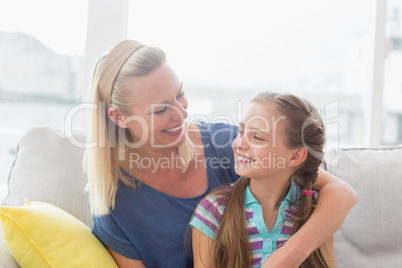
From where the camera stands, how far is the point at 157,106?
1399 millimetres

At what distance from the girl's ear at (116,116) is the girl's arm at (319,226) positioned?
0.66 metres

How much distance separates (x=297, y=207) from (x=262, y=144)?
0.26 m

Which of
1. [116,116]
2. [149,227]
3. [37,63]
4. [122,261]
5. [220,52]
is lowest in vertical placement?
[122,261]

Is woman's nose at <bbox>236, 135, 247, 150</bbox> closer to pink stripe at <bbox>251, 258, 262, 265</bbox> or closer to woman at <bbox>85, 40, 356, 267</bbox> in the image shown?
woman at <bbox>85, 40, 356, 267</bbox>

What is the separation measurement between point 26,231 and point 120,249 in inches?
12.5

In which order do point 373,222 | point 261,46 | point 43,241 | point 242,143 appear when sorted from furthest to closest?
1. point 261,46
2. point 373,222
3. point 242,143
4. point 43,241

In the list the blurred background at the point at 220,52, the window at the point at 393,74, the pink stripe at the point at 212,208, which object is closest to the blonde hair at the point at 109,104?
the pink stripe at the point at 212,208

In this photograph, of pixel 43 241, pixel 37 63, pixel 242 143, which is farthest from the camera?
pixel 37 63

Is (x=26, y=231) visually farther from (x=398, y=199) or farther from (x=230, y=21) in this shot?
(x=230, y=21)

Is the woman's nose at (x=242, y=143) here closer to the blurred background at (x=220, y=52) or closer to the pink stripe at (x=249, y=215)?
the pink stripe at (x=249, y=215)

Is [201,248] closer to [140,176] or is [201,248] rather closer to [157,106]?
[140,176]

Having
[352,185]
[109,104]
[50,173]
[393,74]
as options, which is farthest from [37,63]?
[393,74]

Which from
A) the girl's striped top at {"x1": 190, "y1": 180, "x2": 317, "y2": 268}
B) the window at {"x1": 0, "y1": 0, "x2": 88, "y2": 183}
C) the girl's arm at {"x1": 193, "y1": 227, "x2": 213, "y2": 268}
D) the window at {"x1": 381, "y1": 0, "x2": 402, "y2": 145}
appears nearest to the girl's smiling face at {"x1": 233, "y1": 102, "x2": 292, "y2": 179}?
the girl's striped top at {"x1": 190, "y1": 180, "x2": 317, "y2": 268}

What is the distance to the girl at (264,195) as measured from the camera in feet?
4.31
